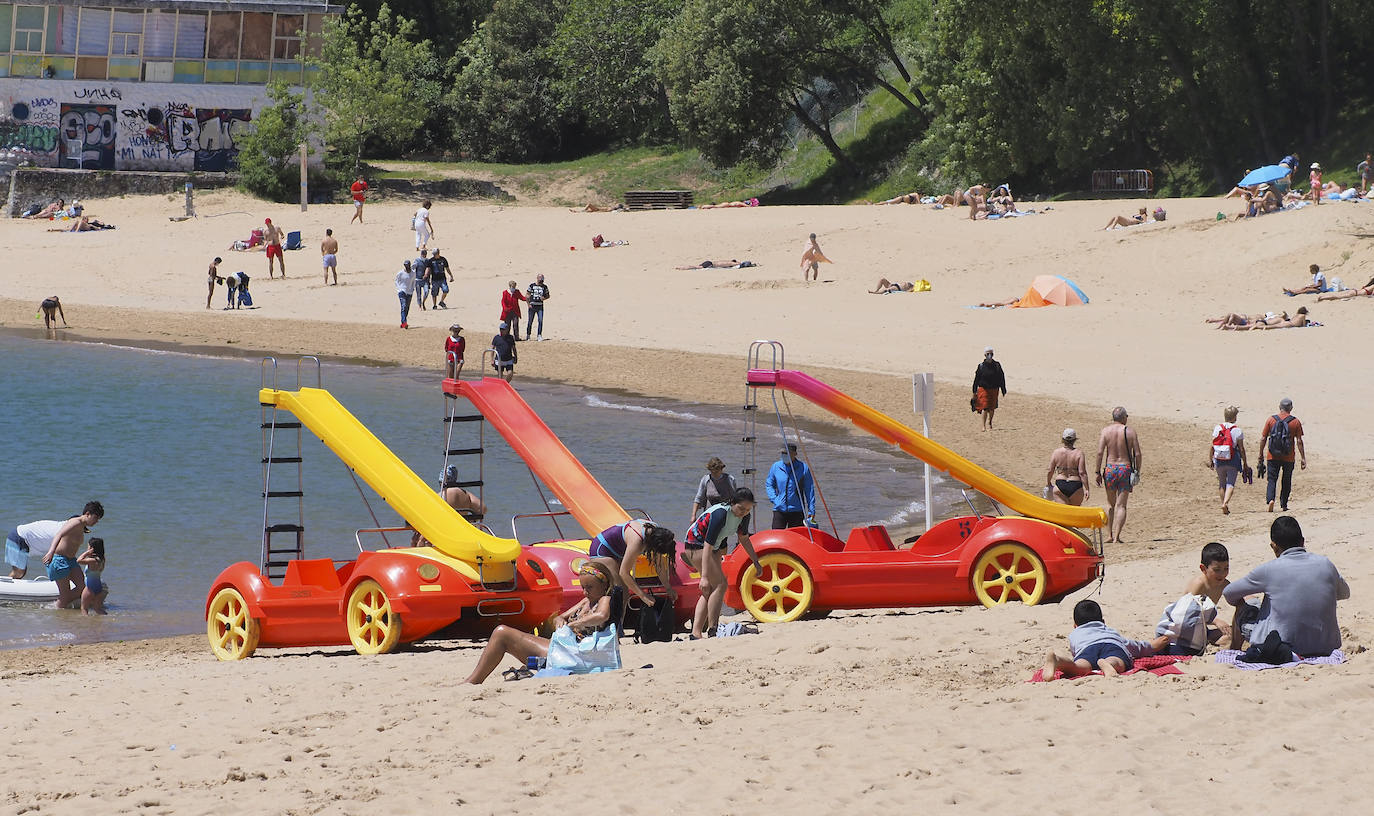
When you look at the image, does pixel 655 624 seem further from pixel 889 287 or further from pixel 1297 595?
pixel 889 287

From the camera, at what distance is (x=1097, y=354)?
26.8 meters

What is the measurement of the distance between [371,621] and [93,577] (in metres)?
4.67

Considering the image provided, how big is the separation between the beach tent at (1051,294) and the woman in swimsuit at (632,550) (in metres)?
20.7

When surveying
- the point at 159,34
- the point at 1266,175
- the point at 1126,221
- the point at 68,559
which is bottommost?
the point at 68,559

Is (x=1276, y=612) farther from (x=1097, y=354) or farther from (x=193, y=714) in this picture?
(x=1097, y=354)

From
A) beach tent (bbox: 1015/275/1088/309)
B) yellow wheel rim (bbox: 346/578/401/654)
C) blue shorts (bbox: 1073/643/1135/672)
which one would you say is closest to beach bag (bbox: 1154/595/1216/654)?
blue shorts (bbox: 1073/643/1135/672)

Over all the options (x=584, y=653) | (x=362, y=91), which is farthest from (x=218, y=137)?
(x=584, y=653)

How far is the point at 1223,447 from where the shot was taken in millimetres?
15852

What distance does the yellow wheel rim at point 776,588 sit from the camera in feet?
39.7

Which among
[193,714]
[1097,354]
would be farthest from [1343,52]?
[193,714]

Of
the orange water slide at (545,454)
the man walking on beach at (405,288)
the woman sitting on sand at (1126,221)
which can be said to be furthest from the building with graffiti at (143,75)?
the orange water slide at (545,454)

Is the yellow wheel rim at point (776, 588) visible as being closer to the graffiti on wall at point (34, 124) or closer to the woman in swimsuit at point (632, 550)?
the woman in swimsuit at point (632, 550)

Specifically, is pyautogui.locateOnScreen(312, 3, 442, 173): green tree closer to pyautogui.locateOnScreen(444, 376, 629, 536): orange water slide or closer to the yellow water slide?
pyautogui.locateOnScreen(444, 376, 629, 536): orange water slide

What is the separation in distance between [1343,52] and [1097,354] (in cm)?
2315
